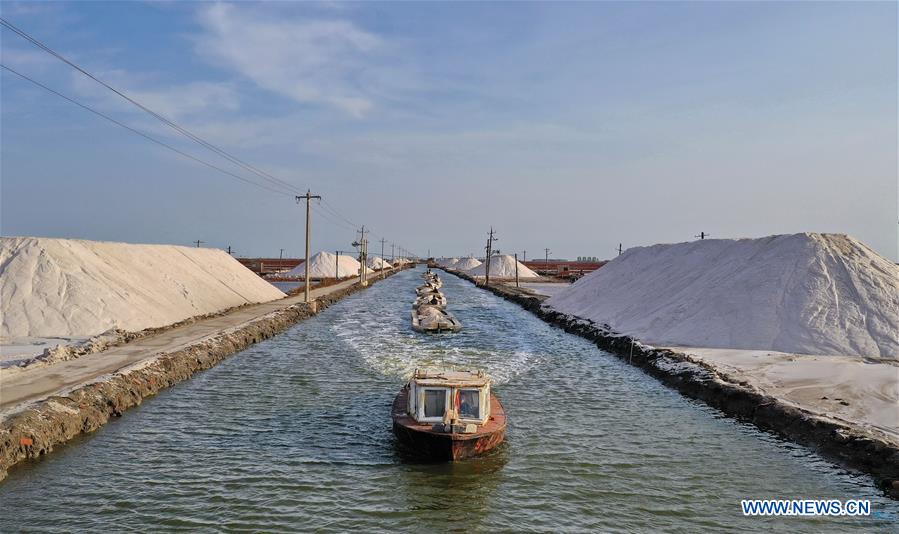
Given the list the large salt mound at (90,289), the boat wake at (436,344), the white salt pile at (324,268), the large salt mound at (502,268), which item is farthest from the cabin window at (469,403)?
the large salt mound at (502,268)

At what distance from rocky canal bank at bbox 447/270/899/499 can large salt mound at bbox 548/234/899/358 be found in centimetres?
440

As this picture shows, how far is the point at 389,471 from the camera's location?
1625 centimetres

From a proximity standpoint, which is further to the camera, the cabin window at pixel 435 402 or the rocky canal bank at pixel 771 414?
the cabin window at pixel 435 402

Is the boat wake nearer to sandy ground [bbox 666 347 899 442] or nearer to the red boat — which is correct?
the red boat

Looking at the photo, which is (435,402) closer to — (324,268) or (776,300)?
(776,300)

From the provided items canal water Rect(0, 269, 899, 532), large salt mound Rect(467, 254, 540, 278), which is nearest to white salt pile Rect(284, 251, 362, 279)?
large salt mound Rect(467, 254, 540, 278)

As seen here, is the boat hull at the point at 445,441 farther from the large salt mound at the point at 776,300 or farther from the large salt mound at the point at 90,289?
the large salt mound at the point at 90,289

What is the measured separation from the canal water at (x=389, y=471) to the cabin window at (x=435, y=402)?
66.7 inches

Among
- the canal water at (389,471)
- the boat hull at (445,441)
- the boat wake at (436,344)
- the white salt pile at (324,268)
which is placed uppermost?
the white salt pile at (324,268)

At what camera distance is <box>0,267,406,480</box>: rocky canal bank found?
16.3 m

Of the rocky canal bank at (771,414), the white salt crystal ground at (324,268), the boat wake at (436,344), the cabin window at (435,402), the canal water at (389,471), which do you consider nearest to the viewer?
the canal water at (389,471)

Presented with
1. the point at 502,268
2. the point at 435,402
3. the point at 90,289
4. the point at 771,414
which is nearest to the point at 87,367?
the point at 90,289

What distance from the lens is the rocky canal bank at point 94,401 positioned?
16266mm

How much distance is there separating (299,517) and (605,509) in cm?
743
